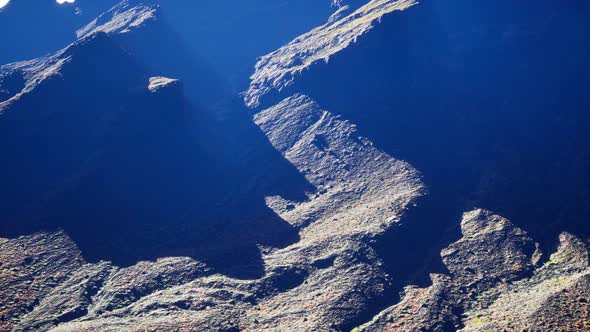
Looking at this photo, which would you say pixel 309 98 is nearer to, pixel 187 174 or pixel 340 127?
pixel 340 127

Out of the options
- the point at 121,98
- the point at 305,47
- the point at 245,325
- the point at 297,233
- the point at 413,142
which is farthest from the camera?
the point at 305,47

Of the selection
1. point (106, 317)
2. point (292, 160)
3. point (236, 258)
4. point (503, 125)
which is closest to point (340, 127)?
point (292, 160)

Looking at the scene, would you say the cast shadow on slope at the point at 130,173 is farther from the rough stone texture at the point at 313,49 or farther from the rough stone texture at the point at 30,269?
the rough stone texture at the point at 313,49

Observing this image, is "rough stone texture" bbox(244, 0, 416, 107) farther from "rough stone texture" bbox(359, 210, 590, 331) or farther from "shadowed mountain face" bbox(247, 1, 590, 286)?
"rough stone texture" bbox(359, 210, 590, 331)

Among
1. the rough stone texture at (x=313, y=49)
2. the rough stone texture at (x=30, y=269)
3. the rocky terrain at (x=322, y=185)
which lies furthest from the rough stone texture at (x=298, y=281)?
the rough stone texture at (x=313, y=49)

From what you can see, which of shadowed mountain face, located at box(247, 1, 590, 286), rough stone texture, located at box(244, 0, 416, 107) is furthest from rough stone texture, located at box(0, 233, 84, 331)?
rough stone texture, located at box(244, 0, 416, 107)

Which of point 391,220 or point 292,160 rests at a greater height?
point 292,160
